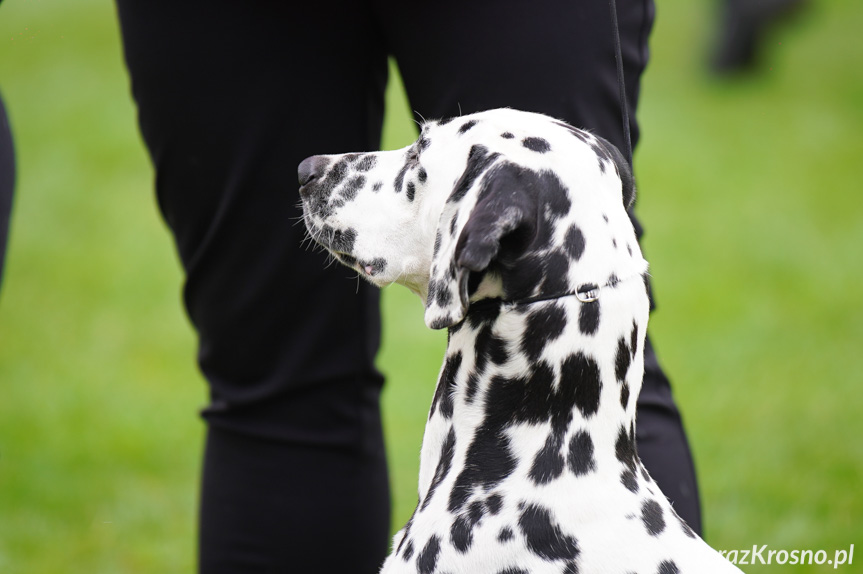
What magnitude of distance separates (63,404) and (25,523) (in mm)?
1167

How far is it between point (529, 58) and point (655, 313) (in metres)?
3.90

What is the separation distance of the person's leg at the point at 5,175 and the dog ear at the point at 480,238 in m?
0.97

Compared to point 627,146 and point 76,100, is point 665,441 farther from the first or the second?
point 76,100

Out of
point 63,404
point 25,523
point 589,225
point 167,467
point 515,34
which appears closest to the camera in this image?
point 589,225

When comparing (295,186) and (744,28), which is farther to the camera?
(744,28)

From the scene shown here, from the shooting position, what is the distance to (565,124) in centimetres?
218

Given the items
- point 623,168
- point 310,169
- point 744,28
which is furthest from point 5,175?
point 744,28

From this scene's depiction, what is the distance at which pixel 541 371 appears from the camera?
210cm

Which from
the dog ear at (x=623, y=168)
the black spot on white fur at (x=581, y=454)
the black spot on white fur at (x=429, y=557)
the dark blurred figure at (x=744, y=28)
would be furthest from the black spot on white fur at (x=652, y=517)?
the dark blurred figure at (x=744, y=28)

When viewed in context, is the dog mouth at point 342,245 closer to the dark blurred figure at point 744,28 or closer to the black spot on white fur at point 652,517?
the black spot on white fur at point 652,517

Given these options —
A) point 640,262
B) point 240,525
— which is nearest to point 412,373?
point 240,525

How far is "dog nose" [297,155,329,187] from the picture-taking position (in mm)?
2430

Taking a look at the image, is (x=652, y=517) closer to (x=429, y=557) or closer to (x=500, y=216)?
(x=429, y=557)

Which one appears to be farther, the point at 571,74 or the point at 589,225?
the point at 571,74
